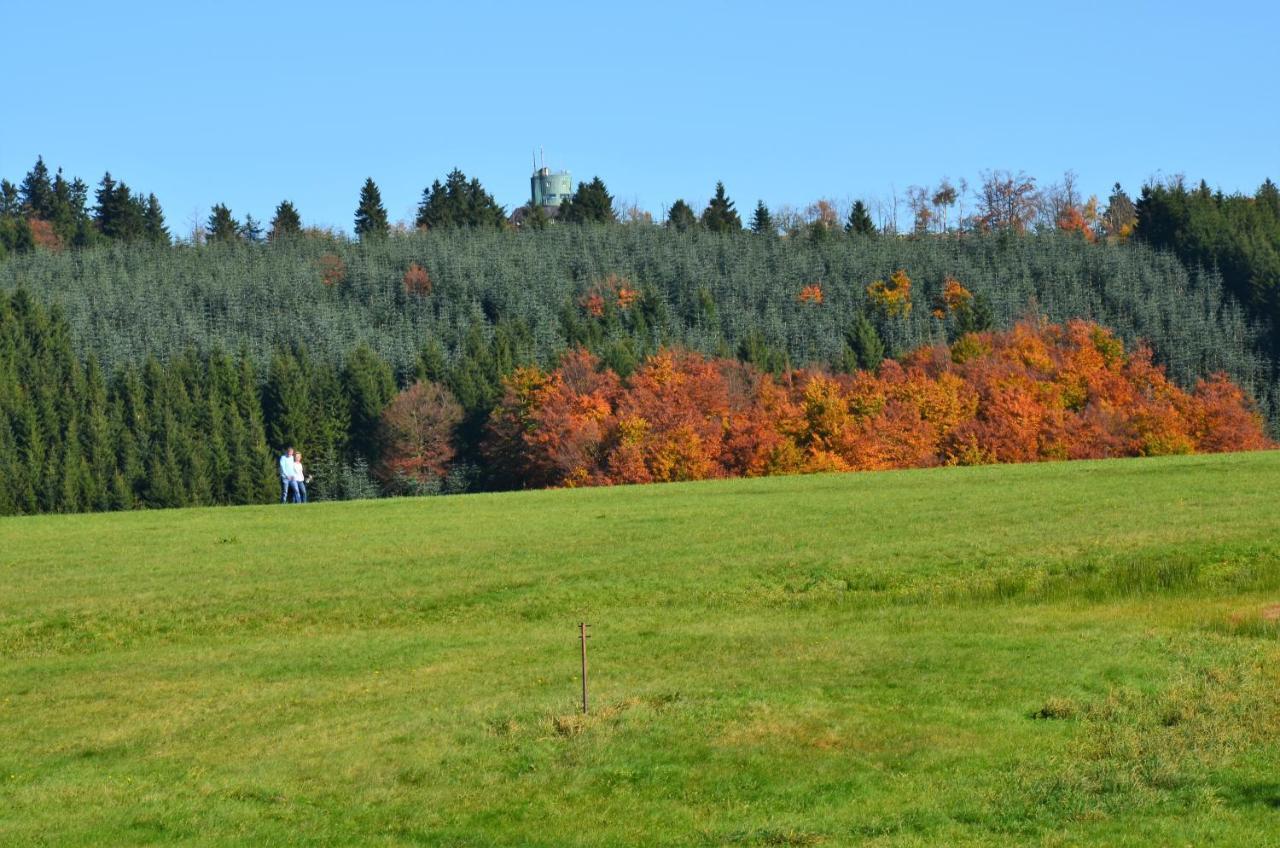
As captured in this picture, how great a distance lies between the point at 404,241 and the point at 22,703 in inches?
6972

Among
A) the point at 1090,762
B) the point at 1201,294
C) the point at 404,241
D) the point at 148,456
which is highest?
the point at 404,241

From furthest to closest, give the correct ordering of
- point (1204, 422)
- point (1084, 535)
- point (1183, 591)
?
point (1204, 422) < point (1084, 535) < point (1183, 591)

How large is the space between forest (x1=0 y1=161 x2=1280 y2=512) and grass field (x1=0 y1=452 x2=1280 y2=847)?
7373 cm

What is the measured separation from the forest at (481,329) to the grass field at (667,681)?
7373cm

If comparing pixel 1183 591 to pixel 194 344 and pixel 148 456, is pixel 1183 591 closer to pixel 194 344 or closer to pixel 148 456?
pixel 148 456

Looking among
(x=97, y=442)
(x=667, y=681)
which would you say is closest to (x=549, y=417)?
(x=97, y=442)

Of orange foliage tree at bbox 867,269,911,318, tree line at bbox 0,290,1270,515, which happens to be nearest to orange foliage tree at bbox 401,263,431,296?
tree line at bbox 0,290,1270,515

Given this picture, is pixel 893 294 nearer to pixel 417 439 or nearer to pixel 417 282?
pixel 417 282

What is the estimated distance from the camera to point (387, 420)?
5226 inches

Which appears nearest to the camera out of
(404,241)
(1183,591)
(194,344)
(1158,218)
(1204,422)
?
(1183,591)

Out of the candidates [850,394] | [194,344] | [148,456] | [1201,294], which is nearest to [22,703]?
[850,394]

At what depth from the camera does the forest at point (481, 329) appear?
426 ft

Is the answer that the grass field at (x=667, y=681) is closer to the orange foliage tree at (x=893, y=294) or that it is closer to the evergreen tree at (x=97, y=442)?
the evergreen tree at (x=97, y=442)

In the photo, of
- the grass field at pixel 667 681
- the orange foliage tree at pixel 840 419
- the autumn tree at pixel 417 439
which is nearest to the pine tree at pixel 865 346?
the orange foliage tree at pixel 840 419
